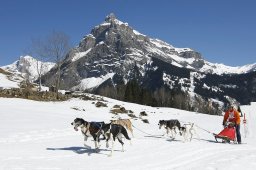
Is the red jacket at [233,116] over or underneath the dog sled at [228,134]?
over

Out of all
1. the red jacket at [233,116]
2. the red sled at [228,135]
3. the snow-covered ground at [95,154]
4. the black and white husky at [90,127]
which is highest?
the red jacket at [233,116]

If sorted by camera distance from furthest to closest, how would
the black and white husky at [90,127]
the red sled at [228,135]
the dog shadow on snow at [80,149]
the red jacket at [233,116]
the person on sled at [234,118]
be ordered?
1. the red jacket at [233,116]
2. the person on sled at [234,118]
3. the red sled at [228,135]
4. the dog shadow on snow at [80,149]
5. the black and white husky at [90,127]

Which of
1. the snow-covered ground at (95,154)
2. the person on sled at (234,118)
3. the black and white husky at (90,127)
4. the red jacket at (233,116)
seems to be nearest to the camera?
the snow-covered ground at (95,154)

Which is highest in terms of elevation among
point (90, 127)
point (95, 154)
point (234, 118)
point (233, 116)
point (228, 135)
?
point (233, 116)

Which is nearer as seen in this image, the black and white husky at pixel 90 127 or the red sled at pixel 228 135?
the black and white husky at pixel 90 127

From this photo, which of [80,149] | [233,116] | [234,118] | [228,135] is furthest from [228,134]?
[80,149]

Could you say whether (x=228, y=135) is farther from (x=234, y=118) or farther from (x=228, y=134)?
(x=234, y=118)

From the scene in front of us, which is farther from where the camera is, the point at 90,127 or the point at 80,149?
the point at 80,149

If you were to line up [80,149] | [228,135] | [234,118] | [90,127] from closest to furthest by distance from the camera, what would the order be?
1. [90,127]
2. [80,149]
3. [228,135]
4. [234,118]

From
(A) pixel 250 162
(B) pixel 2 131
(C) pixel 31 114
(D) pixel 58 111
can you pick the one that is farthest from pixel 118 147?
(D) pixel 58 111

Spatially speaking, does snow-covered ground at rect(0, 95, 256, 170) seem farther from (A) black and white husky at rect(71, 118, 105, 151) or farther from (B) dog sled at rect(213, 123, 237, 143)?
(B) dog sled at rect(213, 123, 237, 143)

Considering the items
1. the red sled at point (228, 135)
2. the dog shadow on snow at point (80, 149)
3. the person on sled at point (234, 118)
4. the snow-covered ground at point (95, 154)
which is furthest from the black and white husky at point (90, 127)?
the person on sled at point (234, 118)

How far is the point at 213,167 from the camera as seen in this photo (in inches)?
488

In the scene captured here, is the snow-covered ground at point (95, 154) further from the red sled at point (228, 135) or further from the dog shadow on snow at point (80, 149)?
the red sled at point (228, 135)
